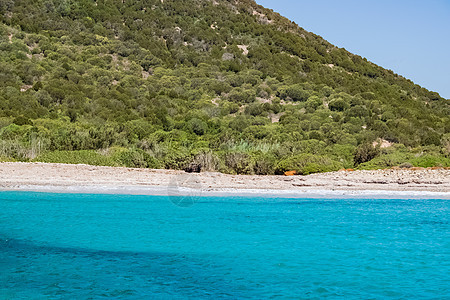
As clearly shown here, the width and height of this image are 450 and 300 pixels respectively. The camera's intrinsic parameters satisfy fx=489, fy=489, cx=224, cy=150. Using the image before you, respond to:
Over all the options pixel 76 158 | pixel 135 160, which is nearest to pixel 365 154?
pixel 135 160

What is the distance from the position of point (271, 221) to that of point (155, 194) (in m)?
4.49

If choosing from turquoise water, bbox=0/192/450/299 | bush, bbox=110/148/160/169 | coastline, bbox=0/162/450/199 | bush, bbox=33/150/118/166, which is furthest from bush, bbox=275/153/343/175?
bush, bbox=33/150/118/166

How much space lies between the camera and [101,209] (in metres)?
12.7

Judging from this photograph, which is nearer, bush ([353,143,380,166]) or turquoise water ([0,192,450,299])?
turquoise water ([0,192,450,299])

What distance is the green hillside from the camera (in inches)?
930

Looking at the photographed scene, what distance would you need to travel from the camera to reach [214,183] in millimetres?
16500

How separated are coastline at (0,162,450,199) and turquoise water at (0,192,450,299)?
2.95 ft

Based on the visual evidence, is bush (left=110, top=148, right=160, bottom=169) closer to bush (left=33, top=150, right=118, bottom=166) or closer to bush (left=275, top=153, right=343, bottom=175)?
bush (left=33, top=150, right=118, bottom=166)

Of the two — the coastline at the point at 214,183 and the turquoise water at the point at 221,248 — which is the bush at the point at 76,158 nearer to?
the coastline at the point at 214,183

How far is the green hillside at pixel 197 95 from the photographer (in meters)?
23.6

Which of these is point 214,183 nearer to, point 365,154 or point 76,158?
point 76,158

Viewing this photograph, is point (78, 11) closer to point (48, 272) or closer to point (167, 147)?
point (167, 147)

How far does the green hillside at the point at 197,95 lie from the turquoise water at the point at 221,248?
7571mm

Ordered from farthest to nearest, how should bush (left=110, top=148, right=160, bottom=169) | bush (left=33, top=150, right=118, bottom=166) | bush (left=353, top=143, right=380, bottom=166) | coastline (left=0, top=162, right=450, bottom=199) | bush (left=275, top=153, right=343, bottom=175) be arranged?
bush (left=353, top=143, right=380, bottom=166)
bush (left=110, top=148, right=160, bottom=169)
bush (left=33, top=150, right=118, bottom=166)
bush (left=275, top=153, right=343, bottom=175)
coastline (left=0, top=162, right=450, bottom=199)
